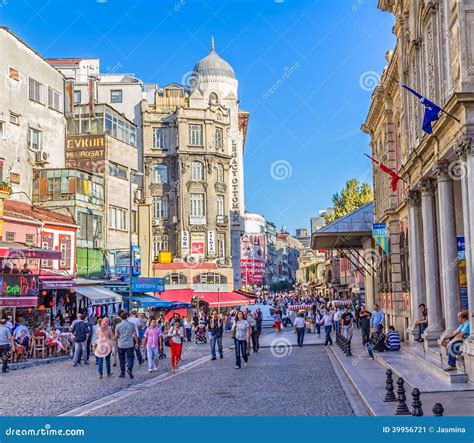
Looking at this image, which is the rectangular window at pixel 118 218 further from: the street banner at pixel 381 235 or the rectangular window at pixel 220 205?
the street banner at pixel 381 235

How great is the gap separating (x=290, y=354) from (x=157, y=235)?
38.9 meters

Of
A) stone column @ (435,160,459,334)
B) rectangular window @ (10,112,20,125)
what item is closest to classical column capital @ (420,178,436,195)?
stone column @ (435,160,459,334)

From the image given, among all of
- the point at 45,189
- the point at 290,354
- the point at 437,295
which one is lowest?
the point at 290,354

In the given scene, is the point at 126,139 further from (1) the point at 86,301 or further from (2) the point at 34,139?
(1) the point at 86,301

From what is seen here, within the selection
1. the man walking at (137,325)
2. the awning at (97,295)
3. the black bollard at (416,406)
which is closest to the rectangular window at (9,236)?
the awning at (97,295)

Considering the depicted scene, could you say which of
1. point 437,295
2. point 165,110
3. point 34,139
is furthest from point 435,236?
point 165,110

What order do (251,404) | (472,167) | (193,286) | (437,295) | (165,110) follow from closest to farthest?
(251,404)
(472,167)
(437,295)
(193,286)
(165,110)

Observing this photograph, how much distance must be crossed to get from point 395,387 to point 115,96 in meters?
55.0

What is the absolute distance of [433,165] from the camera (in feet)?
67.5

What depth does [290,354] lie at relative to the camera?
28141mm

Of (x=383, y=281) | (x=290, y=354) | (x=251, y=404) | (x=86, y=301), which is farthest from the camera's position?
(x=86, y=301)

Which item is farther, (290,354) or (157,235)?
(157,235)

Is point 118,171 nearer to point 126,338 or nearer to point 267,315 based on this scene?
point 267,315

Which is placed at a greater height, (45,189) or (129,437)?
(45,189)
